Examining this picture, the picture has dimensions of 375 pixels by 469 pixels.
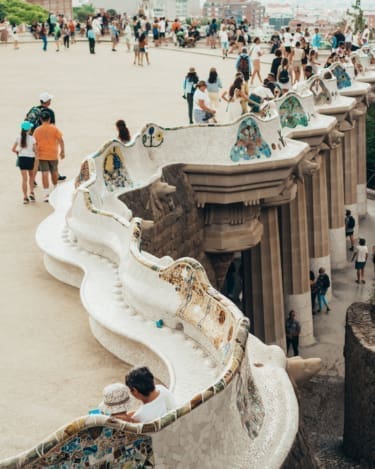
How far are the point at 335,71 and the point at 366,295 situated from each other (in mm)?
5535

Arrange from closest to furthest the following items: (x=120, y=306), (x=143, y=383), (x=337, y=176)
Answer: (x=143, y=383) → (x=120, y=306) → (x=337, y=176)

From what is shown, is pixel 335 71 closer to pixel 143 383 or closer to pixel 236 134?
pixel 236 134

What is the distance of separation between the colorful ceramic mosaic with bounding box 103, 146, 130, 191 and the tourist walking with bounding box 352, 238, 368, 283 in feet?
33.0

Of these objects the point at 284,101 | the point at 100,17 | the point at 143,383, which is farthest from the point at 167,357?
the point at 100,17

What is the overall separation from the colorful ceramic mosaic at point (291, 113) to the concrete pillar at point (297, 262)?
50.7 inches

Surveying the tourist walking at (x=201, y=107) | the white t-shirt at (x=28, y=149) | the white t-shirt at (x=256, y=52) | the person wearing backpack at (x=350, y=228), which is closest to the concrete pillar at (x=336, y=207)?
the person wearing backpack at (x=350, y=228)

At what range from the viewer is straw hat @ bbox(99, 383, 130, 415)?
16.7 ft

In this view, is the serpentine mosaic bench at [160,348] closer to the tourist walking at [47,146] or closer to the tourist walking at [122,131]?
the tourist walking at [122,131]

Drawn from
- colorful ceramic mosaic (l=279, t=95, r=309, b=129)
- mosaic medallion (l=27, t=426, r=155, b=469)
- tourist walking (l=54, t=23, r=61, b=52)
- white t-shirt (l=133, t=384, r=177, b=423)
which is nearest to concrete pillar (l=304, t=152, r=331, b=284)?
colorful ceramic mosaic (l=279, t=95, r=309, b=129)

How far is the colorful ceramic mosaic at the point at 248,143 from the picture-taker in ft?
42.1

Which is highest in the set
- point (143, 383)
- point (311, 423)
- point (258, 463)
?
point (143, 383)

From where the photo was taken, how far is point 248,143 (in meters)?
12.9

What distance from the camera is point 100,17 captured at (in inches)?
1455

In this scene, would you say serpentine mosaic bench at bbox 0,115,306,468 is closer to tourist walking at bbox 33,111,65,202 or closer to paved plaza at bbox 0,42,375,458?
paved plaza at bbox 0,42,375,458
